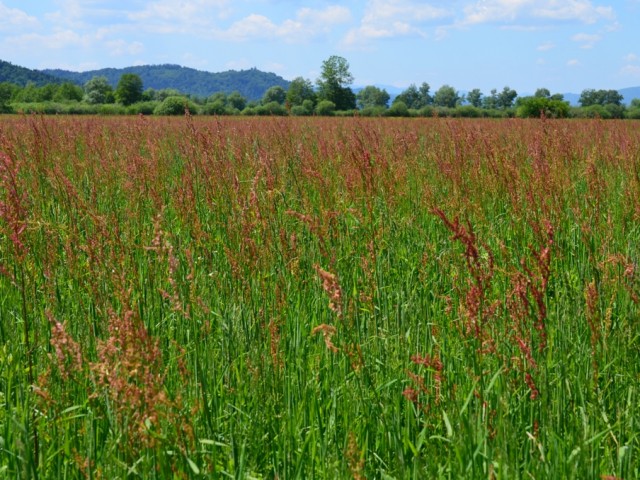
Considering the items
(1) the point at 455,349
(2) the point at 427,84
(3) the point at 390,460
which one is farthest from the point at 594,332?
(2) the point at 427,84

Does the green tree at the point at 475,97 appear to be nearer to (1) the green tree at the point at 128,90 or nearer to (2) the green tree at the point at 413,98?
(2) the green tree at the point at 413,98

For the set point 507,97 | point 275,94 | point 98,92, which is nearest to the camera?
point 98,92

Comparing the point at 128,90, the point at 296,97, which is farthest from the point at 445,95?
the point at 296,97

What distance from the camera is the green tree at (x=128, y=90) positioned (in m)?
74.1

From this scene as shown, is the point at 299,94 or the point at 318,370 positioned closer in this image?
the point at 318,370

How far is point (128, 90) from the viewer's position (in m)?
78.2

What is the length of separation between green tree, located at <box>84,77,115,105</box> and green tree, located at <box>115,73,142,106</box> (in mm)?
1233

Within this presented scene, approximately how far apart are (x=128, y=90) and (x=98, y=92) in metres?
3.58

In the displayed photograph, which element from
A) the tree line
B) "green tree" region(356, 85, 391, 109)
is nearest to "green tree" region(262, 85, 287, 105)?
the tree line

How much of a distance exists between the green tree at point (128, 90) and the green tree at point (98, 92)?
48.5 inches

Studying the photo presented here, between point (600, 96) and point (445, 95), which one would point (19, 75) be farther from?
point (600, 96)

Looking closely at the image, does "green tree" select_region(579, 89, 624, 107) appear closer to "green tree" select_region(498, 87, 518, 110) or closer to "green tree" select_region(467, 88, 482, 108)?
"green tree" select_region(498, 87, 518, 110)

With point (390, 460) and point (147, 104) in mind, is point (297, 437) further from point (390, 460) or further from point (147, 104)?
point (147, 104)

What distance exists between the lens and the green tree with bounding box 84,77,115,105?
245ft
